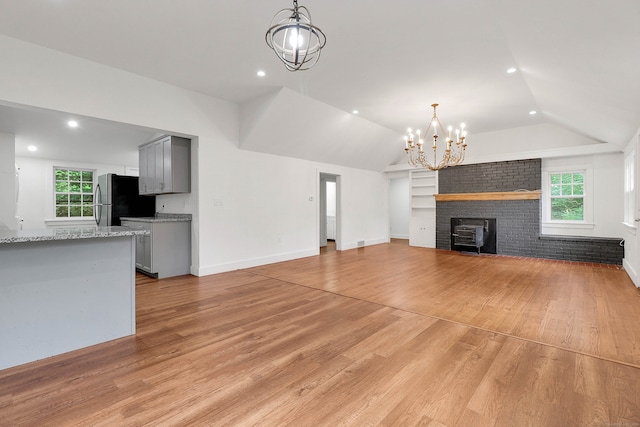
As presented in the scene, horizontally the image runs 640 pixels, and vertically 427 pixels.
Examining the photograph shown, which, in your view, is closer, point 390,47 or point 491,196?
point 390,47

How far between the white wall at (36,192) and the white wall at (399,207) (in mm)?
9250

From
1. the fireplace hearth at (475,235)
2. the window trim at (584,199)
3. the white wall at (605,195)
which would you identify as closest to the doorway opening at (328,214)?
the fireplace hearth at (475,235)

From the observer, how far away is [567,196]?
6.39m

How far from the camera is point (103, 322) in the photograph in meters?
2.51

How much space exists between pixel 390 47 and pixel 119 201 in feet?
19.6

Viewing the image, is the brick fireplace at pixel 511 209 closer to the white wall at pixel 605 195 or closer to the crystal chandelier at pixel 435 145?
the white wall at pixel 605 195

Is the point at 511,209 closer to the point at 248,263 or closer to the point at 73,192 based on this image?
the point at 248,263

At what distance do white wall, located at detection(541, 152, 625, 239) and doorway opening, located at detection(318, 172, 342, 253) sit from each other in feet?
16.9

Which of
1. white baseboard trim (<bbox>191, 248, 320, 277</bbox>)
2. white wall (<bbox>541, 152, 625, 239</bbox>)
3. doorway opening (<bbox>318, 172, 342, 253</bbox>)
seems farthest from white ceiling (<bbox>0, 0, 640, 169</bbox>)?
doorway opening (<bbox>318, 172, 342, 253</bbox>)

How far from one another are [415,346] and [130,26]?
12.8ft

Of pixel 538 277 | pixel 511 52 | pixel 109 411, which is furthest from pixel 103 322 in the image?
pixel 538 277

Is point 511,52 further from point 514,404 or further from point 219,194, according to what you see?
point 219,194

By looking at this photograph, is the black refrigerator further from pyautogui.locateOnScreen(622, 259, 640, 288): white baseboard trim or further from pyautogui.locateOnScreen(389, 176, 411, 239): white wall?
pyautogui.locateOnScreen(622, 259, 640, 288): white baseboard trim

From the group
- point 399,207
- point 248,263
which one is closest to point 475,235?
point 399,207
